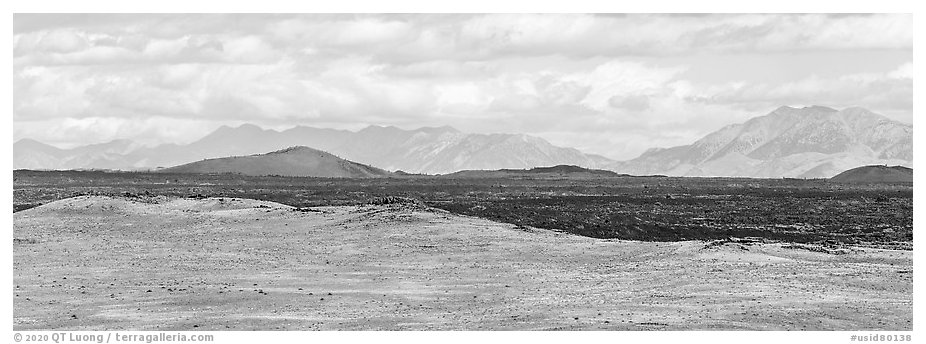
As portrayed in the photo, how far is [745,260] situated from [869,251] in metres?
5.02

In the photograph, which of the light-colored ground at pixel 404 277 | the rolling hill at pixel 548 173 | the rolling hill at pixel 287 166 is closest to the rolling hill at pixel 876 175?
the rolling hill at pixel 548 173

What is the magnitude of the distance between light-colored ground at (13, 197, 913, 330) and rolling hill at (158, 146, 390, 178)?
83.3 meters

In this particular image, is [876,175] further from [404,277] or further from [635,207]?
[404,277]

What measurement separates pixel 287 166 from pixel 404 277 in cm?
10160

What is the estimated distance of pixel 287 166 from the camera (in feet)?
424

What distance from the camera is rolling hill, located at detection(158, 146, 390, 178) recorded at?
414 feet

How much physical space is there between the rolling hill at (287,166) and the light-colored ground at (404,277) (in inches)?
3280

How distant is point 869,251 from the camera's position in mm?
33312

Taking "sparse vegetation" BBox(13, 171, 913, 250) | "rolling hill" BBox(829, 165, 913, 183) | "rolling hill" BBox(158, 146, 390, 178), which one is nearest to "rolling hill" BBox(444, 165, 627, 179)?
"rolling hill" BBox(158, 146, 390, 178)

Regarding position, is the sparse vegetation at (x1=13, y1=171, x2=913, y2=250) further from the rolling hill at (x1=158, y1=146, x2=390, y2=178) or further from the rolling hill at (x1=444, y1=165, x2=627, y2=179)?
the rolling hill at (x1=444, y1=165, x2=627, y2=179)

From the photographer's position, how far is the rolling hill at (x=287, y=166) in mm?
126312

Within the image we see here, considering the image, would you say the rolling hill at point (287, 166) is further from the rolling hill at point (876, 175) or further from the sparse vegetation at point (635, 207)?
the rolling hill at point (876, 175)
